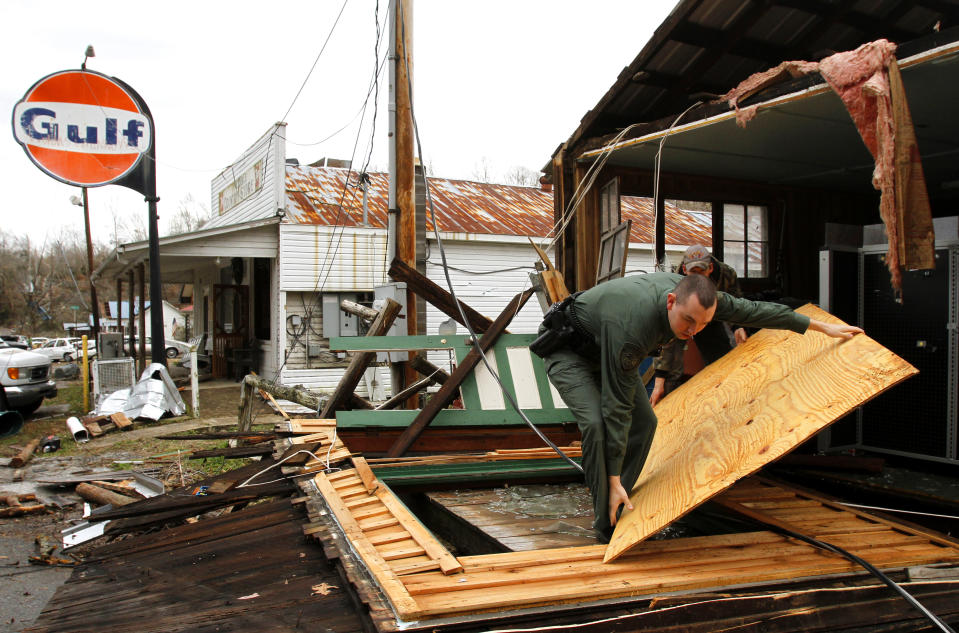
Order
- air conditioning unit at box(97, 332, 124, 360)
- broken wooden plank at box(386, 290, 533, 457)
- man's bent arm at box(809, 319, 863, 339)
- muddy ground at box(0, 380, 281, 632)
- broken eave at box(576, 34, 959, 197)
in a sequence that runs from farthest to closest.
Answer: air conditioning unit at box(97, 332, 124, 360) → broken wooden plank at box(386, 290, 533, 457) → muddy ground at box(0, 380, 281, 632) → broken eave at box(576, 34, 959, 197) → man's bent arm at box(809, 319, 863, 339)

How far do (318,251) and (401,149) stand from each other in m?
7.08

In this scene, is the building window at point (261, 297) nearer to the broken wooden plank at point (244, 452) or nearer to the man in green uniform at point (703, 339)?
the broken wooden plank at point (244, 452)

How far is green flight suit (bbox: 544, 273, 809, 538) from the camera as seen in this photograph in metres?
3.28

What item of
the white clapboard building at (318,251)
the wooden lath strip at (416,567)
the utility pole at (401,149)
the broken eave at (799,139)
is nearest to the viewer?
the wooden lath strip at (416,567)

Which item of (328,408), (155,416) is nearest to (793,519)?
(328,408)

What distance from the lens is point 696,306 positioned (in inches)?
119

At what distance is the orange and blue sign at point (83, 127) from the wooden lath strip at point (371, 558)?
9.94 meters

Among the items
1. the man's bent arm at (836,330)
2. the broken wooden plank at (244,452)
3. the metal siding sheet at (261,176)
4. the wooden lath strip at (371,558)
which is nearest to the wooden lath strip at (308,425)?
the broken wooden plank at (244,452)

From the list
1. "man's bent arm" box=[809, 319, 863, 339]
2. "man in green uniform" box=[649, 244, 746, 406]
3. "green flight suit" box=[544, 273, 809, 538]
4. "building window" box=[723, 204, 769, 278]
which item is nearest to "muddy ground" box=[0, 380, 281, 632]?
"green flight suit" box=[544, 273, 809, 538]

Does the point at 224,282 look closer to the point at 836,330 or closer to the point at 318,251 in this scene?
the point at 318,251

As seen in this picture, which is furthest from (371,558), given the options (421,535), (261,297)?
(261,297)

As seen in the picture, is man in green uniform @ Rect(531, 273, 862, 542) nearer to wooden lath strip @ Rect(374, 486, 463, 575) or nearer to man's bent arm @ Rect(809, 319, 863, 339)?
man's bent arm @ Rect(809, 319, 863, 339)

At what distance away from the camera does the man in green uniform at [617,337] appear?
3.18 metres

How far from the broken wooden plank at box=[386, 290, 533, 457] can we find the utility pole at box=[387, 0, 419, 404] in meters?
2.11
